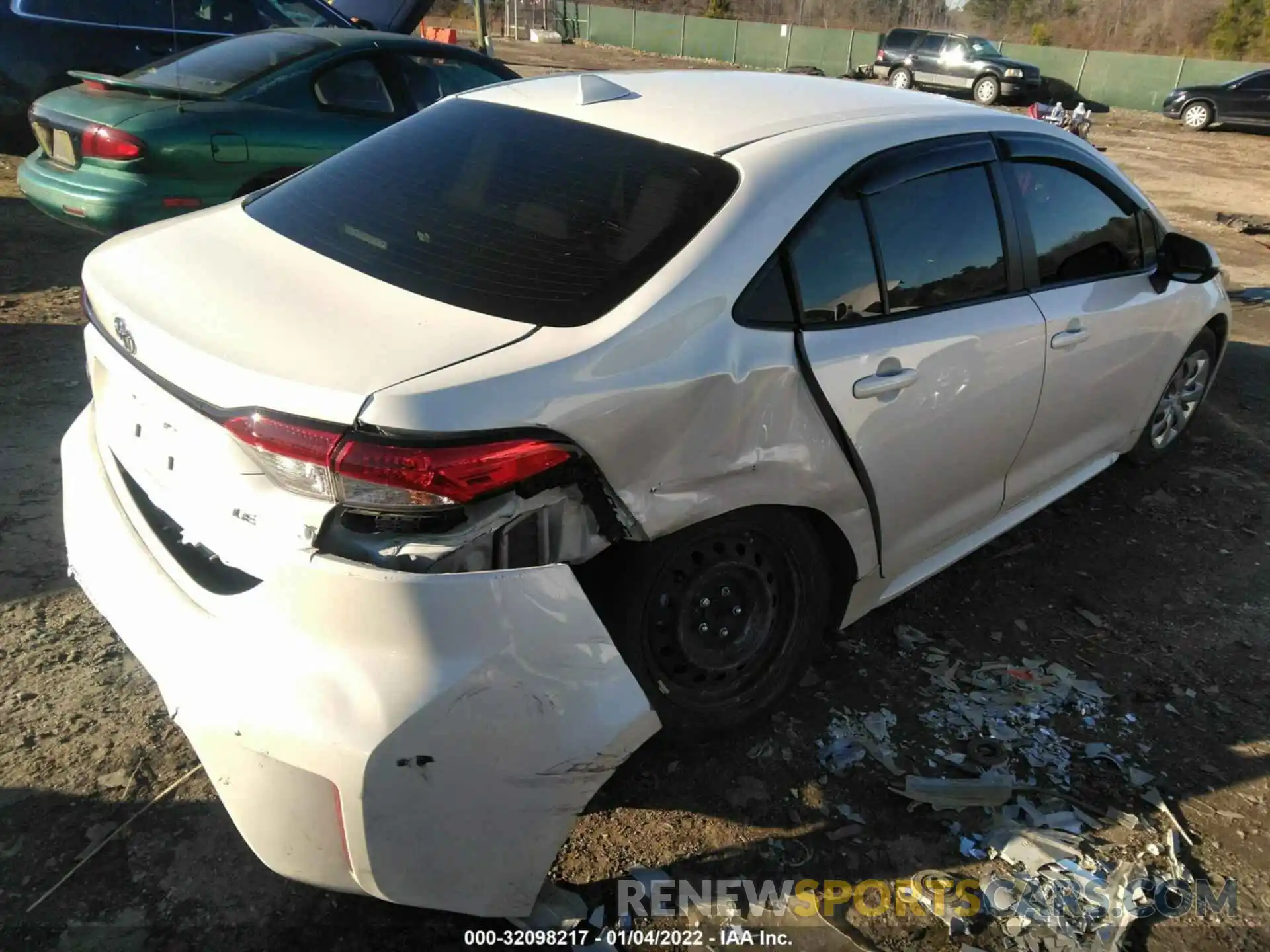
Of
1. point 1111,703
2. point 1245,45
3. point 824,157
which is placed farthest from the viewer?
point 1245,45

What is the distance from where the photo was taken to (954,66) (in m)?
25.7

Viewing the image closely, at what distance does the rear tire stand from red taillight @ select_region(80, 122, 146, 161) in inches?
177

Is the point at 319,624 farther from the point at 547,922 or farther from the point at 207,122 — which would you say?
the point at 207,122

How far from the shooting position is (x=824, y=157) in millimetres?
2480

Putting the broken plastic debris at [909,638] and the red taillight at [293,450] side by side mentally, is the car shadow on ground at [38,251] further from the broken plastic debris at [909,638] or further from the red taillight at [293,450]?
the broken plastic debris at [909,638]

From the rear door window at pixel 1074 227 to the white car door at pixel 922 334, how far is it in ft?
0.62

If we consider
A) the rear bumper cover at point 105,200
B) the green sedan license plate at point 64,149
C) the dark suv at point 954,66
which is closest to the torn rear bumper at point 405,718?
→ the rear bumper cover at point 105,200

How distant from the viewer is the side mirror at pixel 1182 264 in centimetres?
370

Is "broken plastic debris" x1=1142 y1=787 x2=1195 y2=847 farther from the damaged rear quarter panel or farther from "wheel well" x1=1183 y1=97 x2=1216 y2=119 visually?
"wheel well" x1=1183 y1=97 x2=1216 y2=119

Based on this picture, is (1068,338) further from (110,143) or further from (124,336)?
(110,143)

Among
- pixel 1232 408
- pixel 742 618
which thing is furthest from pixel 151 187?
pixel 1232 408

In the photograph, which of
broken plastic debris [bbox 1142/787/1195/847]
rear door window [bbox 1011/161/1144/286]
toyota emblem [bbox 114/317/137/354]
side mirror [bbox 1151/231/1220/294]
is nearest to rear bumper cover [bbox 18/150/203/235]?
toyota emblem [bbox 114/317/137/354]

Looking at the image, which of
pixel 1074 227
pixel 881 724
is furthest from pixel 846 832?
pixel 1074 227

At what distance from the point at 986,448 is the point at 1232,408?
3341mm
